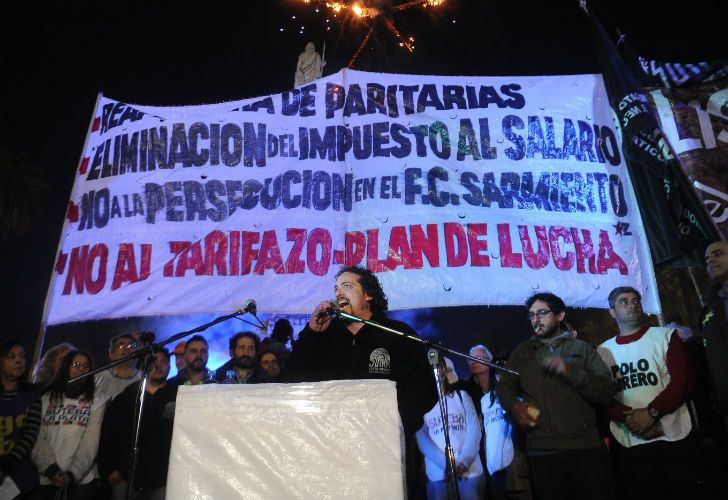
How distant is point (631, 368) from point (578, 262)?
922 mm

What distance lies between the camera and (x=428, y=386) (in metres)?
3.45

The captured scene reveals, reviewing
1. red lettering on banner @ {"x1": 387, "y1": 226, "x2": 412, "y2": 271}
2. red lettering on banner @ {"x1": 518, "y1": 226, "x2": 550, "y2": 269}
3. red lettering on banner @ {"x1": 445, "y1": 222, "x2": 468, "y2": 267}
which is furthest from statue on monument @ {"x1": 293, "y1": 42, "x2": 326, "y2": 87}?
red lettering on banner @ {"x1": 518, "y1": 226, "x2": 550, "y2": 269}

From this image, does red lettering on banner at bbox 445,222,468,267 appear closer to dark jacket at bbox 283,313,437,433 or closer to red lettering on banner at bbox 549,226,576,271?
red lettering on banner at bbox 549,226,576,271

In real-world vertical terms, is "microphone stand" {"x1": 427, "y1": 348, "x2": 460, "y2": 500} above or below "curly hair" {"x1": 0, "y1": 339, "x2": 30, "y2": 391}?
below

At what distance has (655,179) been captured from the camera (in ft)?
15.5

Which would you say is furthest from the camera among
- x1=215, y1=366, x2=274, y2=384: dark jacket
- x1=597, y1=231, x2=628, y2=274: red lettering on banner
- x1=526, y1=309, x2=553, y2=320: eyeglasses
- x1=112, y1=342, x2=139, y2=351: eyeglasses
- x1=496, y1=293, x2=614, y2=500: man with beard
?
x1=112, y1=342, x2=139, y2=351: eyeglasses

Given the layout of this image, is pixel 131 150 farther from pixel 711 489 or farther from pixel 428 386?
pixel 711 489

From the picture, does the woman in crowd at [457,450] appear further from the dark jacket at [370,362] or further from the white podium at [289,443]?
the white podium at [289,443]

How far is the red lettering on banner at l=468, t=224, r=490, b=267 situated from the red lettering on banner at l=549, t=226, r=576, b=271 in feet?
1.76

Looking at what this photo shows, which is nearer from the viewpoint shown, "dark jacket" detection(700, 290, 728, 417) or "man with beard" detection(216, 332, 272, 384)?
"dark jacket" detection(700, 290, 728, 417)

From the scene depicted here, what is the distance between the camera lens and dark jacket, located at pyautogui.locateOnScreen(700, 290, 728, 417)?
3.79m

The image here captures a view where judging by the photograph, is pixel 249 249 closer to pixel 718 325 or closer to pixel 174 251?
pixel 174 251

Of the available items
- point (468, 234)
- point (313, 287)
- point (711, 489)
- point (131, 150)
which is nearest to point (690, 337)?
point (711, 489)

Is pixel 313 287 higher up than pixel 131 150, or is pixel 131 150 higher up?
pixel 131 150
